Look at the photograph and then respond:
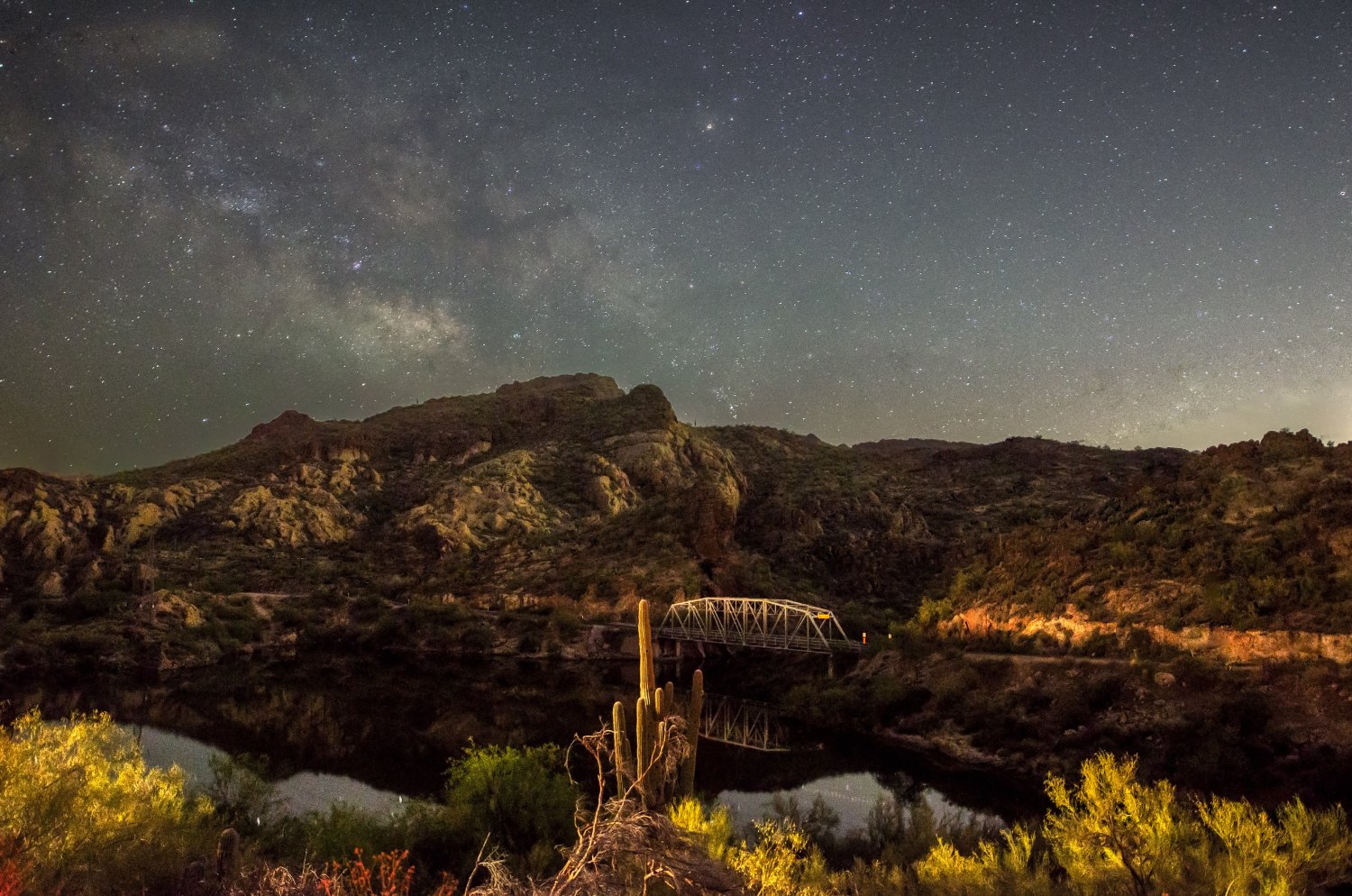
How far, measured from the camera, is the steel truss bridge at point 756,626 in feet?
144

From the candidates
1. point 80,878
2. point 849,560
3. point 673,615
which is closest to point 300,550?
point 673,615

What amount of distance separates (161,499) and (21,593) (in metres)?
21.2

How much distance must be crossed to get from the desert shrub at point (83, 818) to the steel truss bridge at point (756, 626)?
3283 cm

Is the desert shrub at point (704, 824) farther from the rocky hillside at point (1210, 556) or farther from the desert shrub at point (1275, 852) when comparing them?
the rocky hillside at point (1210, 556)

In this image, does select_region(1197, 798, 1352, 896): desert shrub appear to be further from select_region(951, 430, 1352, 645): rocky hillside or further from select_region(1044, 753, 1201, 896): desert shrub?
select_region(951, 430, 1352, 645): rocky hillside

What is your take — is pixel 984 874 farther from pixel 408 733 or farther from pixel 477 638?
pixel 477 638

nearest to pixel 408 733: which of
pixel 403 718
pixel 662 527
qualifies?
pixel 403 718

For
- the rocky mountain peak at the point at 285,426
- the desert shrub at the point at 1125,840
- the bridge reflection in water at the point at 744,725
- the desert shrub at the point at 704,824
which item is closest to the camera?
the desert shrub at the point at 1125,840

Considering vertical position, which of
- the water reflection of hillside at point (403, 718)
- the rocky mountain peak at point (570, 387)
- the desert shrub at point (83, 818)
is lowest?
the water reflection of hillside at point (403, 718)

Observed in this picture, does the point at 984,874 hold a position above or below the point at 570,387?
below

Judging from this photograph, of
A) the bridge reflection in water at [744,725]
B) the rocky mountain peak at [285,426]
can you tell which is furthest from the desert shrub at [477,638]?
the rocky mountain peak at [285,426]

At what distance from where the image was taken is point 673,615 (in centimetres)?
5700

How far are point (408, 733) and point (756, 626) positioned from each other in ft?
85.2

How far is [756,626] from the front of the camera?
169ft
